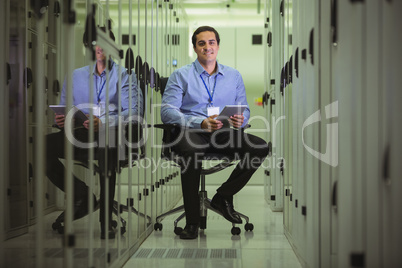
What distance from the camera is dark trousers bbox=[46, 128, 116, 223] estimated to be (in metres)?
2.11

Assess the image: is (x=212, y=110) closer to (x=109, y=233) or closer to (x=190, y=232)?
(x=190, y=232)

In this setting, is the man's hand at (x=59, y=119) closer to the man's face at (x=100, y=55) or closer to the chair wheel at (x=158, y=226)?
the man's face at (x=100, y=55)

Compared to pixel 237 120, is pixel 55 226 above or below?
below

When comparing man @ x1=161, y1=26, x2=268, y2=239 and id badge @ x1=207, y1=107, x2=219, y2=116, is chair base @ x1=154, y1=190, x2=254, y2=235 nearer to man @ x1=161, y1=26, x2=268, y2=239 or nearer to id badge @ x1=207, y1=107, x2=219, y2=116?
man @ x1=161, y1=26, x2=268, y2=239

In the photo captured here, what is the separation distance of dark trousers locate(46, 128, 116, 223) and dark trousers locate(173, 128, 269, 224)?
2.46 ft

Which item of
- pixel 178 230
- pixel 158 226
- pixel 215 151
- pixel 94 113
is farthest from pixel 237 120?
pixel 94 113

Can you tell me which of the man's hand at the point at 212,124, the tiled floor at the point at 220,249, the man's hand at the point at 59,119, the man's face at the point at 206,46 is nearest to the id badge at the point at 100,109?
the man's hand at the point at 59,119

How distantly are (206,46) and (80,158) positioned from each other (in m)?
1.86

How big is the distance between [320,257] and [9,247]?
1.69m

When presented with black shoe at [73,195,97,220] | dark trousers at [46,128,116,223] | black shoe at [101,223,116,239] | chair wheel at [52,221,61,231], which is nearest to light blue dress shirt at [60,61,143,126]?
dark trousers at [46,128,116,223]

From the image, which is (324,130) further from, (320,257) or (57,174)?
(57,174)

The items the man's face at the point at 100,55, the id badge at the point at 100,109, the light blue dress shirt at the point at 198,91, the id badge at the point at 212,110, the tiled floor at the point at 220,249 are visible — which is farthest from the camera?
the light blue dress shirt at the point at 198,91

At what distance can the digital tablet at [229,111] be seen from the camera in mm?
3129

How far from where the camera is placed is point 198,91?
3.65 metres
